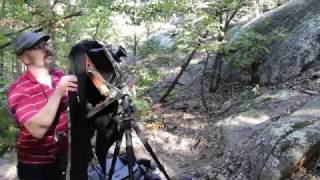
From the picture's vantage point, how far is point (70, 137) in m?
2.24

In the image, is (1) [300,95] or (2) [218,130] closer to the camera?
(1) [300,95]

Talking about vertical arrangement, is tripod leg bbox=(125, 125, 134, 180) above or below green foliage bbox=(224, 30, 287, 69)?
above

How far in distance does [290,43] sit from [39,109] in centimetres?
708

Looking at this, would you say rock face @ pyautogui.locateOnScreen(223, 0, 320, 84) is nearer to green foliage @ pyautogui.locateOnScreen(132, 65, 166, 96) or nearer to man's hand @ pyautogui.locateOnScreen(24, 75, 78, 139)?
green foliage @ pyautogui.locateOnScreen(132, 65, 166, 96)

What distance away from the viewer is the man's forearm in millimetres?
2078

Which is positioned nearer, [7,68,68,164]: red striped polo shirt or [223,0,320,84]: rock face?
[7,68,68,164]: red striped polo shirt

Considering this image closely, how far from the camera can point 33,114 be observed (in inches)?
84.0

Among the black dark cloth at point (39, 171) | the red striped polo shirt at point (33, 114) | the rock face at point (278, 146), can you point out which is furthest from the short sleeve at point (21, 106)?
the rock face at point (278, 146)

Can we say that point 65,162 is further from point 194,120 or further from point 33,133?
point 194,120

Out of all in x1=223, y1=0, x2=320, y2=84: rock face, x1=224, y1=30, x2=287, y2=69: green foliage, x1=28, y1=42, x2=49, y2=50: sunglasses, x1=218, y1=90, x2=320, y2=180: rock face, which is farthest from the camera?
x1=224, y1=30, x2=287, y2=69: green foliage

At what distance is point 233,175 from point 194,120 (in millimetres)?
3686

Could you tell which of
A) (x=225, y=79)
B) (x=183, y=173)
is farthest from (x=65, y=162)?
(x=225, y=79)

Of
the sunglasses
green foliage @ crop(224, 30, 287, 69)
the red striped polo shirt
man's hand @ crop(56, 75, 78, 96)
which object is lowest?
green foliage @ crop(224, 30, 287, 69)

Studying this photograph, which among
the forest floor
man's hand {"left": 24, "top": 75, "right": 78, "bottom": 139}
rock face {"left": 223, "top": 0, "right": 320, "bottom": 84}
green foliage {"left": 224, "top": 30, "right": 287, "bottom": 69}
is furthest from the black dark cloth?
rock face {"left": 223, "top": 0, "right": 320, "bottom": 84}
